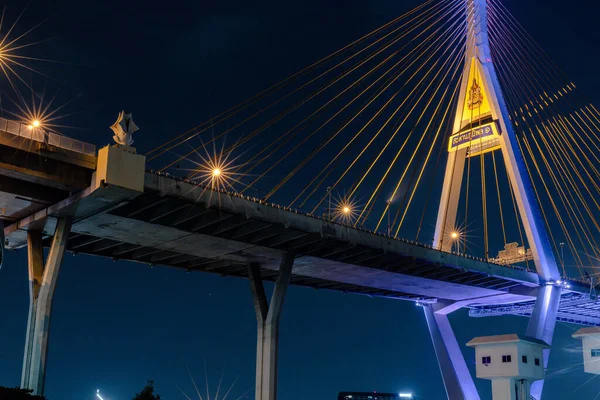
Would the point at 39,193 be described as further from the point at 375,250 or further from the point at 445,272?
the point at 445,272

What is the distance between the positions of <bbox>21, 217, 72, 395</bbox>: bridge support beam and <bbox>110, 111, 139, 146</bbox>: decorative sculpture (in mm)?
5079

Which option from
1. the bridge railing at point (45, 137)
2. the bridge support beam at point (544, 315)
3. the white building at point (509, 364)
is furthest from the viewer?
the bridge support beam at point (544, 315)

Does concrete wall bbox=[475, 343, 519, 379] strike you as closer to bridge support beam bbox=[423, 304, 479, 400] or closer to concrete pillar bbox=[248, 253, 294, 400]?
concrete pillar bbox=[248, 253, 294, 400]

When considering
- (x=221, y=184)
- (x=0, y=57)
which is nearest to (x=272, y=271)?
(x=221, y=184)

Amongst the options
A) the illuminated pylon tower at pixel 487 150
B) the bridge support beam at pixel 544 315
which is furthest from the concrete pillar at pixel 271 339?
the bridge support beam at pixel 544 315

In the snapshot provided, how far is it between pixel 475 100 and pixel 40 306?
3505 cm

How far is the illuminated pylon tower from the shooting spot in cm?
4856

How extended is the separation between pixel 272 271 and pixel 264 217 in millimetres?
12851

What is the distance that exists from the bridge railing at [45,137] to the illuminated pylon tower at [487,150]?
28.3 metres

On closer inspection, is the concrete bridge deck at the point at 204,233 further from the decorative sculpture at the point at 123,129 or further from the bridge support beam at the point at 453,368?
the bridge support beam at the point at 453,368

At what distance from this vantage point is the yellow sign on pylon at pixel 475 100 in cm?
5132

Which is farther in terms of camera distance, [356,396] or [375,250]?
[356,396]

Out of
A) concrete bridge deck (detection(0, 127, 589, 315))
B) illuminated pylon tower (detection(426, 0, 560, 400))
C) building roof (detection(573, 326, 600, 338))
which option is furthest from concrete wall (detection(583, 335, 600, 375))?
concrete bridge deck (detection(0, 127, 589, 315))

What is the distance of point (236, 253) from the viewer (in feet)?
127
